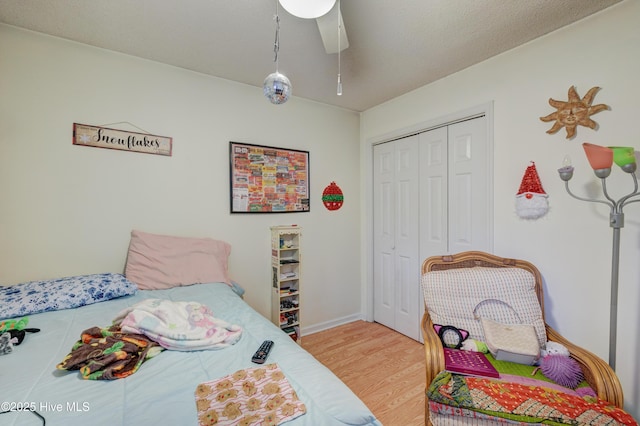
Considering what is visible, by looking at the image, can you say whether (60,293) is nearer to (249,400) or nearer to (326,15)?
(249,400)

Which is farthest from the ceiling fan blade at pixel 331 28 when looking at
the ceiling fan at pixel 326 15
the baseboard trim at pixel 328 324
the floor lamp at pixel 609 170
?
the baseboard trim at pixel 328 324

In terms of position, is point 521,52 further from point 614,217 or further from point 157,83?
point 157,83

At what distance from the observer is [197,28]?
1.77 meters

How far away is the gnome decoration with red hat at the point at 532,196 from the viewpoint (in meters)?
1.86

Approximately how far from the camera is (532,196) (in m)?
1.89

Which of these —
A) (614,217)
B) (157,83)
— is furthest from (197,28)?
(614,217)

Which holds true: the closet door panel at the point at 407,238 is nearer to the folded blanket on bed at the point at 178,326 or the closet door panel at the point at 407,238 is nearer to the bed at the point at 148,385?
the bed at the point at 148,385

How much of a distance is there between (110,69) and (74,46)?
0.23 meters

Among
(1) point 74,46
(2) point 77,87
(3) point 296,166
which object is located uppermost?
(1) point 74,46

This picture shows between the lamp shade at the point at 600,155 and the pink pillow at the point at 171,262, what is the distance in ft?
7.99

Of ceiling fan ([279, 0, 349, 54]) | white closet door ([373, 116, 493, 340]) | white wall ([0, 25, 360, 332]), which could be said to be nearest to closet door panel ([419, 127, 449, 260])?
white closet door ([373, 116, 493, 340])

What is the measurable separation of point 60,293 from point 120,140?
1.12 meters

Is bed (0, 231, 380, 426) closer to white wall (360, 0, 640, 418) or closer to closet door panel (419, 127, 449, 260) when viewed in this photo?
white wall (360, 0, 640, 418)

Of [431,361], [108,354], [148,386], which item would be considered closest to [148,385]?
[148,386]
